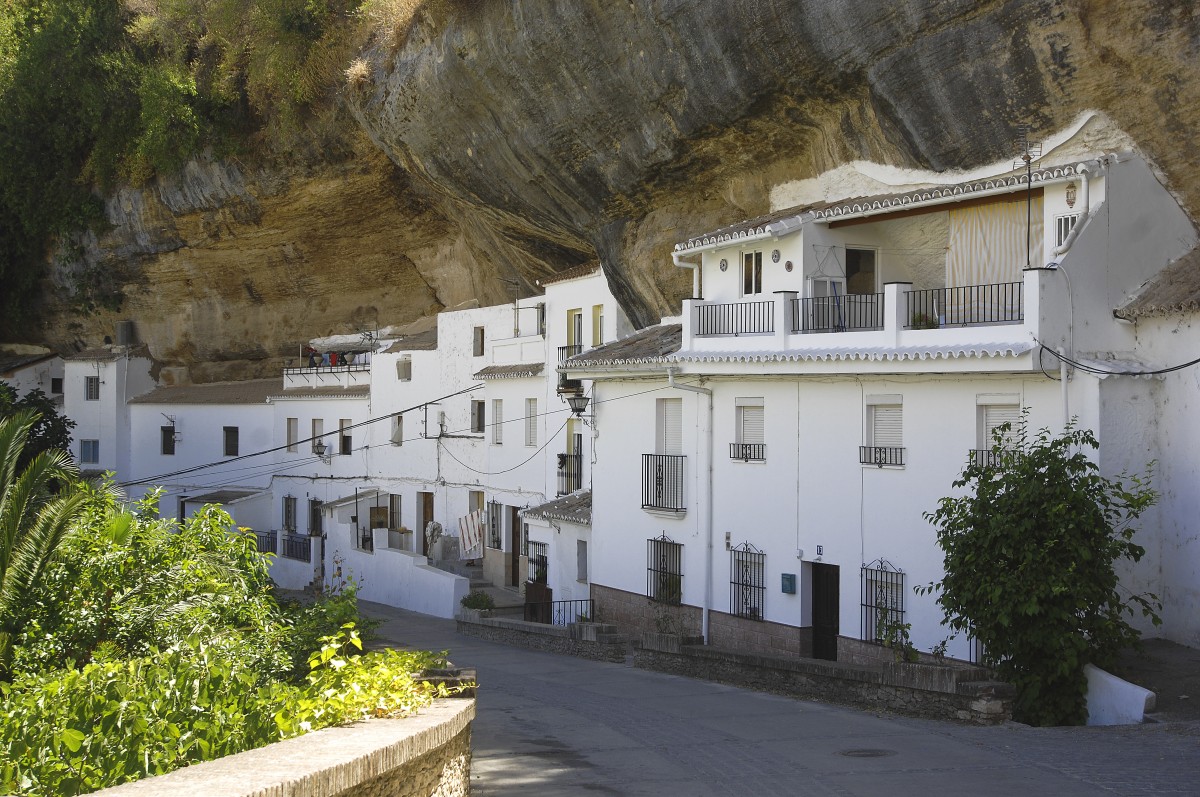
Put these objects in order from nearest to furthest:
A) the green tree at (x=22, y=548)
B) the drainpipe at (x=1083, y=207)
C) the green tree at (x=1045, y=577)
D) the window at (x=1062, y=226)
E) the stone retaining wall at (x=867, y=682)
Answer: the green tree at (x=22, y=548)
the green tree at (x=1045, y=577)
the stone retaining wall at (x=867, y=682)
the drainpipe at (x=1083, y=207)
the window at (x=1062, y=226)

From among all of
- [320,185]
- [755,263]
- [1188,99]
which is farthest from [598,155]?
[320,185]

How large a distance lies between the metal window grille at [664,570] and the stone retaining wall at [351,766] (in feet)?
43.0

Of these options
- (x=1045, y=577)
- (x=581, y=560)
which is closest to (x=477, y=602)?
(x=581, y=560)

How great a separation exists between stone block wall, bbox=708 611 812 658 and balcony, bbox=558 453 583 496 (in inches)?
292

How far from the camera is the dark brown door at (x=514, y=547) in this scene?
31.0 meters

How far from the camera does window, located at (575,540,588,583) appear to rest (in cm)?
2573

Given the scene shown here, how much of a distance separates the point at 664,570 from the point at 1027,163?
9478mm

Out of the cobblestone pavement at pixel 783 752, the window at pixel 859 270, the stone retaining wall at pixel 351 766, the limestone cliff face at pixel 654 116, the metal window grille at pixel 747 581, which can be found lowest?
the cobblestone pavement at pixel 783 752

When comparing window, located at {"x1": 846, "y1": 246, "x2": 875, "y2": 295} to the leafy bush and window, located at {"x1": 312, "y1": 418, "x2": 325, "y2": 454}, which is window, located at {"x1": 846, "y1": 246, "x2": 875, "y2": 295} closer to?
the leafy bush

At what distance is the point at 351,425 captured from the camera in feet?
123

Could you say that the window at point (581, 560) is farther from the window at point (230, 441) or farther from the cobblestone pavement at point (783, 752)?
the window at point (230, 441)

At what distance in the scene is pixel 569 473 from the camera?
1120 inches

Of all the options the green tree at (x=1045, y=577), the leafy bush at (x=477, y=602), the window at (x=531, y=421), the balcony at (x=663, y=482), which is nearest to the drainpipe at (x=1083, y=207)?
the green tree at (x=1045, y=577)

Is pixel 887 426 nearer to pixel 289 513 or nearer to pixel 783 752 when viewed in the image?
pixel 783 752
